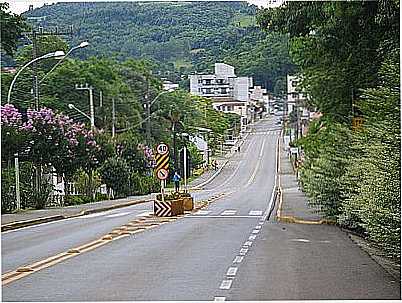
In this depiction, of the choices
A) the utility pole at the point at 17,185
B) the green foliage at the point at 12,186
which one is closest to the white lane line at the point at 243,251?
the green foliage at the point at 12,186

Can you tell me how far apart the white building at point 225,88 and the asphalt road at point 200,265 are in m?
18.1

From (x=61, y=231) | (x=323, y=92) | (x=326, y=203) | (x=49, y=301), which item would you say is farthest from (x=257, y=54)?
(x=49, y=301)

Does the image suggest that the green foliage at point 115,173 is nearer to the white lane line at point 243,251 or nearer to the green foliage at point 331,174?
the green foliage at point 331,174

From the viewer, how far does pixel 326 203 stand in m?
26.6

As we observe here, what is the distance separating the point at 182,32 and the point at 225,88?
14.3m

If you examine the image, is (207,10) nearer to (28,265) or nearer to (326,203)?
(326,203)

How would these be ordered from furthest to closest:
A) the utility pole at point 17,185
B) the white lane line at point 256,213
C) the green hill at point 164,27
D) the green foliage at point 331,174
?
the white lane line at point 256,213 < the utility pole at point 17,185 < the green hill at point 164,27 < the green foliage at point 331,174

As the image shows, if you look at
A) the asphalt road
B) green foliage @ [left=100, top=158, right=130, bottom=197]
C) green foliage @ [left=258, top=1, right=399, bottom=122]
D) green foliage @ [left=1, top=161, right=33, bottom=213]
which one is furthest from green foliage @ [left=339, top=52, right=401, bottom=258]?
green foliage @ [left=100, top=158, right=130, bottom=197]

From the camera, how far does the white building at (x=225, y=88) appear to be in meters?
44.2

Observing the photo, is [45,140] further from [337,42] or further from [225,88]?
[337,42]

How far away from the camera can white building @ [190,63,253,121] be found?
44.2 m

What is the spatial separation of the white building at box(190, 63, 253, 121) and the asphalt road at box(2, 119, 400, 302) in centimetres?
1814

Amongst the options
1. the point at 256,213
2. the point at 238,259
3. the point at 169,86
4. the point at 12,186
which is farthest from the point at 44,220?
the point at 169,86

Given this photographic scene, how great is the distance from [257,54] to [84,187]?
55.0 feet
